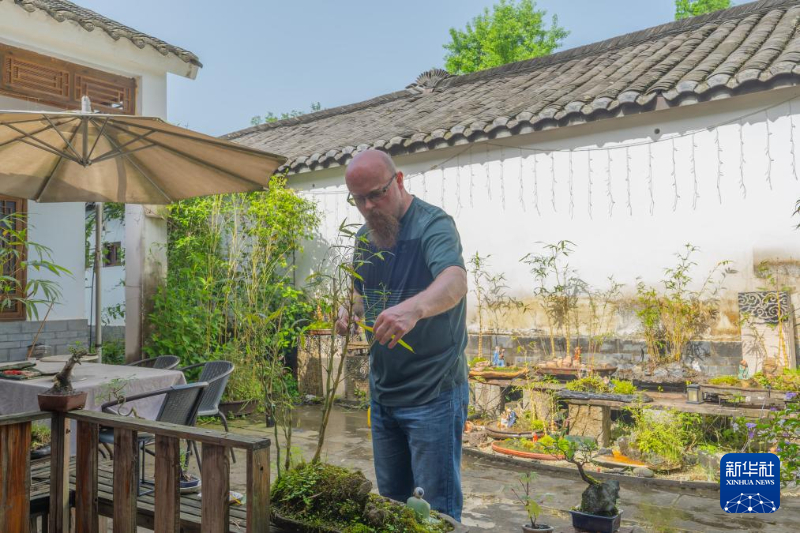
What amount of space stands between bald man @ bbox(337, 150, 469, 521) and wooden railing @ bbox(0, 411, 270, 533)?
0.64m

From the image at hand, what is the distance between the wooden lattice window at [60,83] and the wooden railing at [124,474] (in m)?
6.01

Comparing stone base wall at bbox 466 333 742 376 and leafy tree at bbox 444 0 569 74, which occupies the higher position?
leafy tree at bbox 444 0 569 74

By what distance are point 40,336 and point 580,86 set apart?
23.3 feet

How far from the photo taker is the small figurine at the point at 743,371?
6.16 metres

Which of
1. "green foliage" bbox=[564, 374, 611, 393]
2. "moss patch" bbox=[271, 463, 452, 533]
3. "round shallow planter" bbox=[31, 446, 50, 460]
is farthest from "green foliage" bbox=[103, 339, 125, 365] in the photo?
"moss patch" bbox=[271, 463, 452, 533]

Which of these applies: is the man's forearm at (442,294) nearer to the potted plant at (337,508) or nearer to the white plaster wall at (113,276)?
the potted plant at (337,508)

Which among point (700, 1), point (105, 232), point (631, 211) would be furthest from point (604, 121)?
point (700, 1)

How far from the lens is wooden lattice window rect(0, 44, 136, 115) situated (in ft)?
23.7

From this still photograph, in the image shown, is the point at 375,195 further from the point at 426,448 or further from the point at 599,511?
the point at 599,511

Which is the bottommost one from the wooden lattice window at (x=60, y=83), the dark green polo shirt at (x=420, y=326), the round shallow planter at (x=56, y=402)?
the round shallow planter at (x=56, y=402)

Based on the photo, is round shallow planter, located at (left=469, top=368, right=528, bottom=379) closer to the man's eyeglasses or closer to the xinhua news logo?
the xinhua news logo

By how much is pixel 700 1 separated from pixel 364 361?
1713 cm

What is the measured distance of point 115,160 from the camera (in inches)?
217

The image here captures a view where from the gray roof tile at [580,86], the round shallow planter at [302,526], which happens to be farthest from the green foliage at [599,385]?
the round shallow planter at [302,526]
